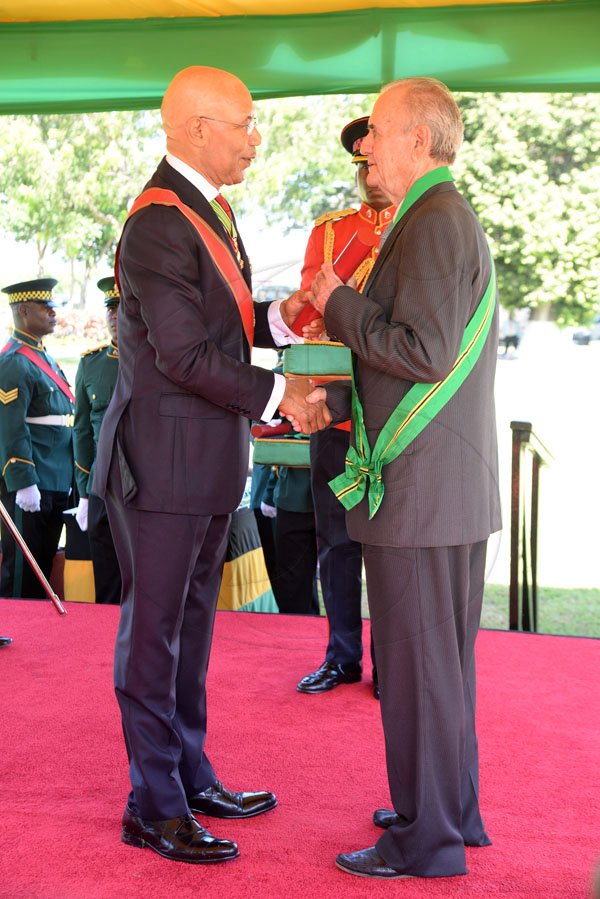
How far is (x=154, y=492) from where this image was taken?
7.19ft

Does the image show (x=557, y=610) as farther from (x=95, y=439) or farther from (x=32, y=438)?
(x=32, y=438)

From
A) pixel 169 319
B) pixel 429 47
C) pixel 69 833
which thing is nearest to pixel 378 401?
pixel 169 319

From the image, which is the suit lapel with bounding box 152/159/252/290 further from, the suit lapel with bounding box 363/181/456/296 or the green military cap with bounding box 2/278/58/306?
the green military cap with bounding box 2/278/58/306

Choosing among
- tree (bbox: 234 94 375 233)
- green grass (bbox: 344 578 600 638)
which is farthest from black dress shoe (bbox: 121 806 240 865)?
tree (bbox: 234 94 375 233)

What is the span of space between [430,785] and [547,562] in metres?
5.16

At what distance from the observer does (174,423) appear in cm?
219

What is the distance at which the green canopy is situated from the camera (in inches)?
167

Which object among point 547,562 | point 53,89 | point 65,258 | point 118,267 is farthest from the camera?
point 547,562

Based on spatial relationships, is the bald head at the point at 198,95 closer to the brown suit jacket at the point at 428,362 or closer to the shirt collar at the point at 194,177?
the shirt collar at the point at 194,177

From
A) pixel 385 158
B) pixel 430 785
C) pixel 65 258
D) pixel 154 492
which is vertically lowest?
pixel 430 785

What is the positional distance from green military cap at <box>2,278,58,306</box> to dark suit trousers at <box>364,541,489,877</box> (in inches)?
131

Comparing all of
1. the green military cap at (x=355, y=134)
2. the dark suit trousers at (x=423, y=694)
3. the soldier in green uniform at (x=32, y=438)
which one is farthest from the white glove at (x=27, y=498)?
the dark suit trousers at (x=423, y=694)

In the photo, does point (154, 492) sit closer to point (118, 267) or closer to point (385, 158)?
point (118, 267)

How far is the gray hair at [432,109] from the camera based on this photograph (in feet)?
6.59
